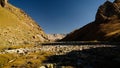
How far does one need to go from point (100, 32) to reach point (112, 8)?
36798 millimetres

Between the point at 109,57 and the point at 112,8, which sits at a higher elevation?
the point at 112,8

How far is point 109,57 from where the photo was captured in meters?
51.0

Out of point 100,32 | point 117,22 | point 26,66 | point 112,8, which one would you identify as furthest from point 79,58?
point 112,8

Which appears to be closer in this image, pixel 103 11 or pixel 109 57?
pixel 109 57

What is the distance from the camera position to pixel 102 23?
19188 centimetres

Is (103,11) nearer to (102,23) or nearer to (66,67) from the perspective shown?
(102,23)

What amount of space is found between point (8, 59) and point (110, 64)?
20.6 meters

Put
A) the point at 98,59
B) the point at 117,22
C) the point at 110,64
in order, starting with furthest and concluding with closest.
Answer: the point at 117,22, the point at 98,59, the point at 110,64

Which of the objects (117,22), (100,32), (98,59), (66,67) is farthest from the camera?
(117,22)

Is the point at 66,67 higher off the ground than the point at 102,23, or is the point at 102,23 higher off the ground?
the point at 102,23

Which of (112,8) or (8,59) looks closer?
(8,59)

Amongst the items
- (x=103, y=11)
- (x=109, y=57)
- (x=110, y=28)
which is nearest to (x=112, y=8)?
(x=103, y=11)

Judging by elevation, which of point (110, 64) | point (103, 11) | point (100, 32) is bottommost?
point (110, 64)

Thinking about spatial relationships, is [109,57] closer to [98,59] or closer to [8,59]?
[98,59]
